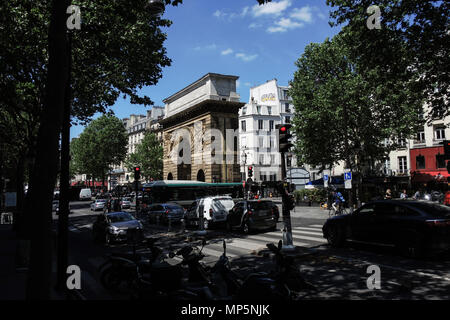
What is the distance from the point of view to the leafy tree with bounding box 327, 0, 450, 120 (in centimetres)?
1018

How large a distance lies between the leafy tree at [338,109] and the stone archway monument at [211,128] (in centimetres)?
1201

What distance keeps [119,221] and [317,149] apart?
22697 mm

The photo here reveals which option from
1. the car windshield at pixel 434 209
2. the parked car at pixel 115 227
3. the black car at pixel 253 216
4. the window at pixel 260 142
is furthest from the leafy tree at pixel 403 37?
the window at pixel 260 142

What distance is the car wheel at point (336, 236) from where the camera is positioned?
9516 mm

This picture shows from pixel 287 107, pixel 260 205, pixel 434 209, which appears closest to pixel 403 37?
pixel 434 209

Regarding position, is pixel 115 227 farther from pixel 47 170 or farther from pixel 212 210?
pixel 47 170

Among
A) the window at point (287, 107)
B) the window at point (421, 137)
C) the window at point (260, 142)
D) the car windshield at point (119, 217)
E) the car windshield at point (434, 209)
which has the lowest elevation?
the car windshield at point (119, 217)

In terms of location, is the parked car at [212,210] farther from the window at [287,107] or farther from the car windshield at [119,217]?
the window at [287,107]

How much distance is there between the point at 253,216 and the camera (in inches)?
518

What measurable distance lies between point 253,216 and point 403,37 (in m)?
8.67

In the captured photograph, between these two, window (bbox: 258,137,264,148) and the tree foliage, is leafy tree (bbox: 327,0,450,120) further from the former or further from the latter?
window (bbox: 258,137,264,148)

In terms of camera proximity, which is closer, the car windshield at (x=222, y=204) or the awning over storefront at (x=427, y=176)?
the car windshield at (x=222, y=204)
